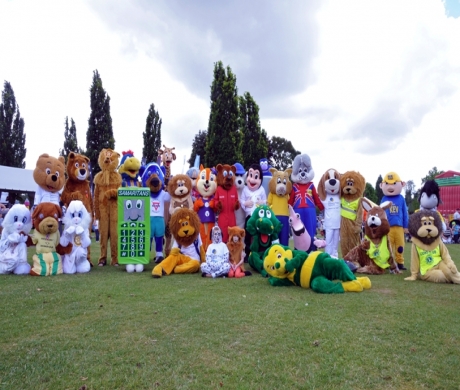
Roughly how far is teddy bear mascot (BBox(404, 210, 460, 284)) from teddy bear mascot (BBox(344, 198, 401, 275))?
52 centimetres

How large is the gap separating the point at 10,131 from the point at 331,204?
21078mm

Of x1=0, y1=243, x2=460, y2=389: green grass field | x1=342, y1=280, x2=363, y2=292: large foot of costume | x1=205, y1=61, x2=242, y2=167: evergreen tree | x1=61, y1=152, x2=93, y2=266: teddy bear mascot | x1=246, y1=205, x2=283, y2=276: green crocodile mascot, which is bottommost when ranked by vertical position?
x1=0, y1=243, x2=460, y2=389: green grass field

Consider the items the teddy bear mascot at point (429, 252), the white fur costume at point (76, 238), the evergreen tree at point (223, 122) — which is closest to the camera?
the teddy bear mascot at point (429, 252)

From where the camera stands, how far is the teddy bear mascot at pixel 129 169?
7910 millimetres

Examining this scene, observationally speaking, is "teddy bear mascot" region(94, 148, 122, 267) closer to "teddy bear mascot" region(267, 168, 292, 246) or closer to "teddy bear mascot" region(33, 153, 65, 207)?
"teddy bear mascot" region(33, 153, 65, 207)

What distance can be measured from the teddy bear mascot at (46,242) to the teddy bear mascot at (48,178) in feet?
1.75

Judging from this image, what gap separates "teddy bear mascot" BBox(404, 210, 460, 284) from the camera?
20.3 feet

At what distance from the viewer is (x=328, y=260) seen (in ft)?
17.1

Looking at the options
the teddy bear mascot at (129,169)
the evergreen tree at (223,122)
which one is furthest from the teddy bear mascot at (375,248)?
the evergreen tree at (223,122)

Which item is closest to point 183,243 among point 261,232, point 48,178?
point 261,232

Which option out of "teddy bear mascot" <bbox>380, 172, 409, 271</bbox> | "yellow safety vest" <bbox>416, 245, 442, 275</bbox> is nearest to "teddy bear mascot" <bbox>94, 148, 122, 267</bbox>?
"teddy bear mascot" <bbox>380, 172, 409, 271</bbox>

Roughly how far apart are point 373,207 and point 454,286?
1.89 metres

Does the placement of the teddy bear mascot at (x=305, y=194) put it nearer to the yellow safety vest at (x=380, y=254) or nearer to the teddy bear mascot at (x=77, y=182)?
the yellow safety vest at (x=380, y=254)

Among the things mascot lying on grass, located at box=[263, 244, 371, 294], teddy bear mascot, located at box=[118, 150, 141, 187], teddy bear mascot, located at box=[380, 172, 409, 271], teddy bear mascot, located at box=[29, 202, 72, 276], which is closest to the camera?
mascot lying on grass, located at box=[263, 244, 371, 294]
